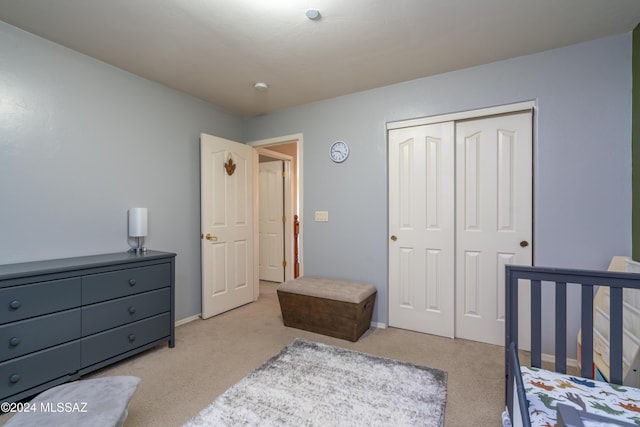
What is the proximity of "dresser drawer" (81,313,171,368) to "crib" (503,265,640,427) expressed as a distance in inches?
96.7

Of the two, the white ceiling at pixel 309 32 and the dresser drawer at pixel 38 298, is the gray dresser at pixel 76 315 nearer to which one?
the dresser drawer at pixel 38 298

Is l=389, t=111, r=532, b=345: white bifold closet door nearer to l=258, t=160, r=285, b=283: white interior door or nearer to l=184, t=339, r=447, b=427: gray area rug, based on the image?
l=184, t=339, r=447, b=427: gray area rug

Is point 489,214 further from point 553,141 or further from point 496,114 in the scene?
point 496,114

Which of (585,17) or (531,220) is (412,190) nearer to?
(531,220)

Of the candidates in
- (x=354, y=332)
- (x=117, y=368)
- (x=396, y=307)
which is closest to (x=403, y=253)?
(x=396, y=307)

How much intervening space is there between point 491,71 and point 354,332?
8.42ft

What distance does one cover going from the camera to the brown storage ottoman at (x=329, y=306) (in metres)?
2.60

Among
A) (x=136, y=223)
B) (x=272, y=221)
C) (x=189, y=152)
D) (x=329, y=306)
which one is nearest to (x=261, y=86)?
(x=189, y=152)

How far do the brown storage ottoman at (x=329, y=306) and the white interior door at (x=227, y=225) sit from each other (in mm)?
848

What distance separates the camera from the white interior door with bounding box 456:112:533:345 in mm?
2426

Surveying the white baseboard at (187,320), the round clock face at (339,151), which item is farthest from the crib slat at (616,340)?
the white baseboard at (187,320)

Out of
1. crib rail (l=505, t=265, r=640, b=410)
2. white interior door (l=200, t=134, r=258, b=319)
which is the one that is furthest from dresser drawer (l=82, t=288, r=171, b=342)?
crib rail (l=505, t=265, r=640, b=410)

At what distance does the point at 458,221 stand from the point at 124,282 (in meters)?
2.84

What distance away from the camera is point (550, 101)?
7.47 feet
